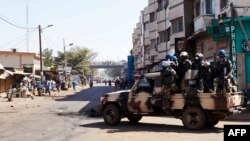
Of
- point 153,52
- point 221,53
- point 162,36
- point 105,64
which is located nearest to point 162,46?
point 162,36

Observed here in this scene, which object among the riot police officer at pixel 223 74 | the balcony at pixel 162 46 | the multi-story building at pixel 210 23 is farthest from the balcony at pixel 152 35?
the riot police officer at pixel 223 74

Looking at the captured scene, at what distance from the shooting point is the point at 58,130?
13398 millimetres

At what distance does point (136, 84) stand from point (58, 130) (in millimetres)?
3176

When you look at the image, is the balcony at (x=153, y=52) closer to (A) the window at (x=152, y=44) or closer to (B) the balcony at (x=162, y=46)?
(A) the window at (x=152, y=44)

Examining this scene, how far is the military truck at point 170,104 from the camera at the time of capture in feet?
41.2

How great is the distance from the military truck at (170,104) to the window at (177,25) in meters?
19.4

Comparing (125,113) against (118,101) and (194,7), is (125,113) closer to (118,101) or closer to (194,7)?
(118,101)

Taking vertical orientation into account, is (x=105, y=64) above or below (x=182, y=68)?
above

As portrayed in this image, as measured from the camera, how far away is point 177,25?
34.2 metres

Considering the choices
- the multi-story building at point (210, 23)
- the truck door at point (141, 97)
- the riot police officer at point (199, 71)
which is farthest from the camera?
the multi-story building at point (210, 23)

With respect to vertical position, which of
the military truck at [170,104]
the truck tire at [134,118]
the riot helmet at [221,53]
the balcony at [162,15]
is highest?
the balcony at [162,15]

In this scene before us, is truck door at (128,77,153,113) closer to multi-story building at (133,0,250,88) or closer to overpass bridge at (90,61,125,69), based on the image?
multi-story building at (133,0,250,88)

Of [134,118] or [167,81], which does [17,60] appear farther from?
[167,81]

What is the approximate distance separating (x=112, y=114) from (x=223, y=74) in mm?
4379
